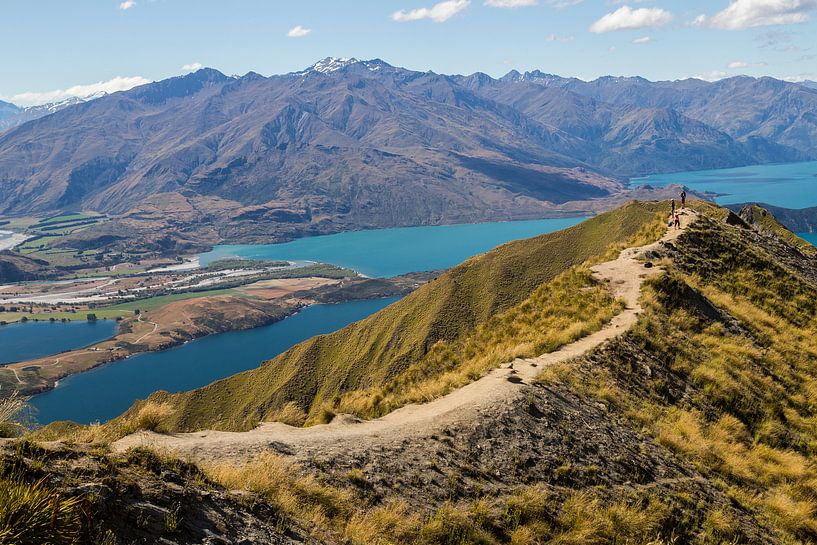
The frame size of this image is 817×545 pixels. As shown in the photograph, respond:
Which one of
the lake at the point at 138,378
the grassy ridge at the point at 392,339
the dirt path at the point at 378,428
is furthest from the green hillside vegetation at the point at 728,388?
the lake at the point at 138,378

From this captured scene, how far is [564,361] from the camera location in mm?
20844

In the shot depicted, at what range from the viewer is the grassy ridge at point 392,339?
190ft

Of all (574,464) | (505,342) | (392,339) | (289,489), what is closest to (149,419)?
(289,489)

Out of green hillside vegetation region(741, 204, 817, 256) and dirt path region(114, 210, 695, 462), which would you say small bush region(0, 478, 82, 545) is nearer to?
dirt path region(114, 210, 695, 462)

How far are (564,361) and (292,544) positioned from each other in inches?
532

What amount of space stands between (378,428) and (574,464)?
565 centimetres

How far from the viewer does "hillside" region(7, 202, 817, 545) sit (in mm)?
11055

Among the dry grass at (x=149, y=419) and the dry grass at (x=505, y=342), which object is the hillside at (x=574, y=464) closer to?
the dry grass at (x=149, y=419)

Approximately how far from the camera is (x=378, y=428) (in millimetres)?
16453

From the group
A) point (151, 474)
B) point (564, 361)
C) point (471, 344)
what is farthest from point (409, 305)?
point (151, 474)

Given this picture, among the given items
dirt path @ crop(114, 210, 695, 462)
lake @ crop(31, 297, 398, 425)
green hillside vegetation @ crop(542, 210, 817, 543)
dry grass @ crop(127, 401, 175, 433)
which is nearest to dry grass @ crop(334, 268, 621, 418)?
dirt path @ crop(114, 210, 695, 462)

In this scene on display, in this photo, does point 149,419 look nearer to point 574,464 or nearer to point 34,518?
point 34,518

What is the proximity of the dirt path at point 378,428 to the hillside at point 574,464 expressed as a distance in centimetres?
12

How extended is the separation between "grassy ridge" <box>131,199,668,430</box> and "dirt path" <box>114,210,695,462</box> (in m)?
32.6
